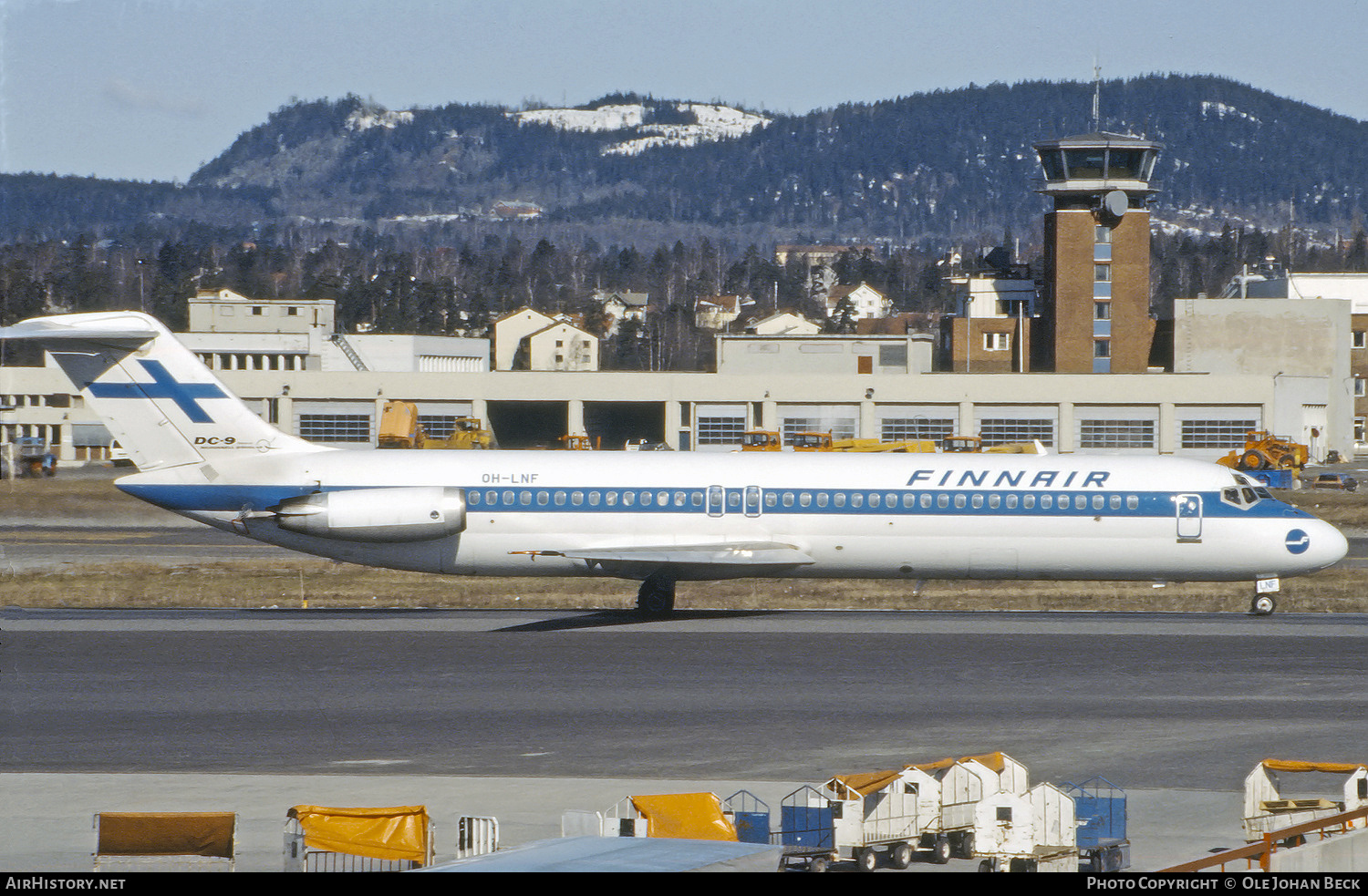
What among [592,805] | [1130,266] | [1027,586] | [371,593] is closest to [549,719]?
[592,805]

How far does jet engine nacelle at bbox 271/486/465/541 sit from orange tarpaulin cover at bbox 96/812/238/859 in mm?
17899

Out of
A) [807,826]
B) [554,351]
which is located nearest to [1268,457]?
[807,826]

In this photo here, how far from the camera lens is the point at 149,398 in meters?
30.6

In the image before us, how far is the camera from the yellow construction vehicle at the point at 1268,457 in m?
73.6

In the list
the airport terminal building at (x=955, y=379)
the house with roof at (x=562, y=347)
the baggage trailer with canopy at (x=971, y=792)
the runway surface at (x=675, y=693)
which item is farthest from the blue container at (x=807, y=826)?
the house with roof at (x=562, y=347)

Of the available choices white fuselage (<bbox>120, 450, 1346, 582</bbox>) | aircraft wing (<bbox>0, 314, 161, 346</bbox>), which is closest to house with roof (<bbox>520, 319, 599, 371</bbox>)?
aircraft wing (<bbox>0, 314, 161, 346</bbox>)

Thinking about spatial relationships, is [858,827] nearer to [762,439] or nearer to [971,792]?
[971,792]

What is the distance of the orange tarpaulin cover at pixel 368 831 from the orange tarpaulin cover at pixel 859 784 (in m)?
3.66

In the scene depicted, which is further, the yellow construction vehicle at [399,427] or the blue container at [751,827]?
the yellow construction vehicle at [399,427]

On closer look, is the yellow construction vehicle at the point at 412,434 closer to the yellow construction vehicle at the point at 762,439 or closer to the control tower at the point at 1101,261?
the yellow construction vehicle at the point at 762,439

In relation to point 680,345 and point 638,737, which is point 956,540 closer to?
point 638,737

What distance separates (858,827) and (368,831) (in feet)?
13.6
